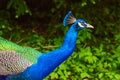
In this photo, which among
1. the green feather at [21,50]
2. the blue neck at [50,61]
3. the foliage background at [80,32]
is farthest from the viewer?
the foliage background at [80,32]

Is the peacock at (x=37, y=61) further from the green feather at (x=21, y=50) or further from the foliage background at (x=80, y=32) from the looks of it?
the foliage background at (x=80, y=32)

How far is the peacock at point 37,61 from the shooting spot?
128 inches

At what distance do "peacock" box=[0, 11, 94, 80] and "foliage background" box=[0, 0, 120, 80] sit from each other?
1114 millimetres

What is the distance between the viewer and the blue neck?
10.6 ft

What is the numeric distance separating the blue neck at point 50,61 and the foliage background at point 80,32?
1.13 metres

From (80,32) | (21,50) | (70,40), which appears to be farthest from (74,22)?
(80,32)

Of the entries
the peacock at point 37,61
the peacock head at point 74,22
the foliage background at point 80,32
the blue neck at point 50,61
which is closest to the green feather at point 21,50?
the peacock at point 37,61

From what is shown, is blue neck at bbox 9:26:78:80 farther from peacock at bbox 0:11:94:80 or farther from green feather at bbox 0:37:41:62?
green feather at bbox 0:37:41:62

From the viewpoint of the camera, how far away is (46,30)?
545 centimetres

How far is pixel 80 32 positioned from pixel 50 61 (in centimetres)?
188

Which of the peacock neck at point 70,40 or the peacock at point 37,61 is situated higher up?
the peacock neck at point 70,40

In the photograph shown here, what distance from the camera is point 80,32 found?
508 centimetres

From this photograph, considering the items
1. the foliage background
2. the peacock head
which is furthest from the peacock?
the foliage background

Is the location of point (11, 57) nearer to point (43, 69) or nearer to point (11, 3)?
point (43, 69)
